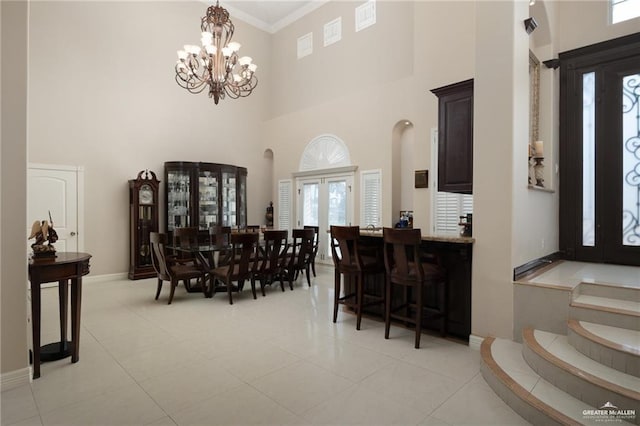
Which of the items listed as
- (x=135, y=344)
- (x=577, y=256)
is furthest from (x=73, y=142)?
(x=577, y=256)

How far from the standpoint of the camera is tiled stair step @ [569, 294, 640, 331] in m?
2.45

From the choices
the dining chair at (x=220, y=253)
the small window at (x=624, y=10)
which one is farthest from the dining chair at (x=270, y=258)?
the small window at (x=624, y=10)

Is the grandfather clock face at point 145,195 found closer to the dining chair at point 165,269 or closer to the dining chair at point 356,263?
the dining chair at point 165,269

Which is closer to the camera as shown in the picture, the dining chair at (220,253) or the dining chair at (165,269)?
the dining chair at (165,269)

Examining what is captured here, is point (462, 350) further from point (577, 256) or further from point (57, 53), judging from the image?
point (57, 53)

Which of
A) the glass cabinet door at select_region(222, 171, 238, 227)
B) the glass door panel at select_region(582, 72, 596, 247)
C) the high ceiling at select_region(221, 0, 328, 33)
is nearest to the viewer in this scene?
Result: the glass door panel at select_region(582, 72, 596, 247)

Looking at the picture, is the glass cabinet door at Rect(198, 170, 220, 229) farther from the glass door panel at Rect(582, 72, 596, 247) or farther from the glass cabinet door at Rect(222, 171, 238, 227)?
the glass door panel at Rect(582, 72, 596, 247)

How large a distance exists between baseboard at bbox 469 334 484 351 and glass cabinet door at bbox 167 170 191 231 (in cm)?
580

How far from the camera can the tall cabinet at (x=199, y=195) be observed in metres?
7.04

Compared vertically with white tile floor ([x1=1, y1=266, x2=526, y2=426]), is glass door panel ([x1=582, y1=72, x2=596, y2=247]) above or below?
above

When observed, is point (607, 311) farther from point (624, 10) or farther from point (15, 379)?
point (15, 379)

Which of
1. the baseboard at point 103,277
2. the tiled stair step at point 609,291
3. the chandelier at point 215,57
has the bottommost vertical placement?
the baseboard at point 103,277

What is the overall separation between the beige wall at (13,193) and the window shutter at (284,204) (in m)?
6.37

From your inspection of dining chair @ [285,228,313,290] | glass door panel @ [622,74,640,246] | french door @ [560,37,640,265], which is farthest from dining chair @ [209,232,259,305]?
glass door panel @ [622,74,640,246]
